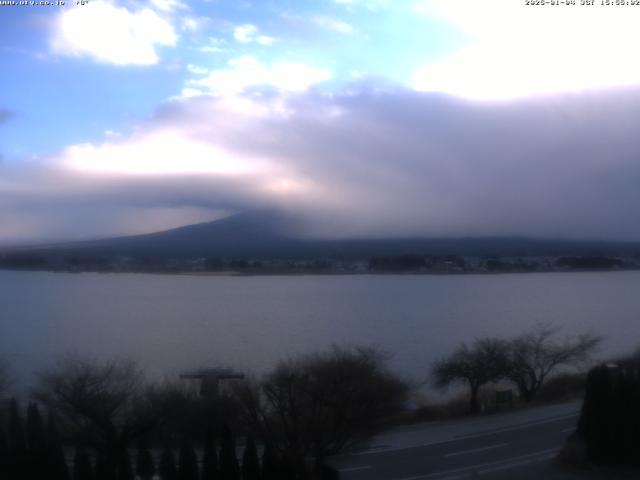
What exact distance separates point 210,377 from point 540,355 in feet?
31.4

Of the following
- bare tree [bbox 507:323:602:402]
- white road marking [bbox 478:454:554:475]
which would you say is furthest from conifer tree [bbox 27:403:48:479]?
bare tree [bbox 507:323:602:402]

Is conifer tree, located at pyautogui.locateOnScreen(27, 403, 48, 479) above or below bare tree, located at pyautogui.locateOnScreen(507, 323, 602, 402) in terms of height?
above

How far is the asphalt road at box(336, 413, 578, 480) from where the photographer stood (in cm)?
977

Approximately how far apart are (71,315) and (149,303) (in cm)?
833

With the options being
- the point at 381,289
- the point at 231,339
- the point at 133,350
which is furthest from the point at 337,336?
the point at 381,289

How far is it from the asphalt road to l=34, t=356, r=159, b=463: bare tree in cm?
283

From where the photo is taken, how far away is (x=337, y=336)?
904 inches

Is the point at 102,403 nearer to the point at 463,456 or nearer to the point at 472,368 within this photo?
the point at 463,456

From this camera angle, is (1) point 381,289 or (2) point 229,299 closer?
(2) point 229,299

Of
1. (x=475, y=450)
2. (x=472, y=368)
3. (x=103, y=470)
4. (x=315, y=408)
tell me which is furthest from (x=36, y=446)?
(x=472, y=368)

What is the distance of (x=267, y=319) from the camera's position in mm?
28078

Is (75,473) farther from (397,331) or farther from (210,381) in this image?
(397,331)

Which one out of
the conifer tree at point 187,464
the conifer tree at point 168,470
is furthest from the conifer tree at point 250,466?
the conifer tree at point 168,470

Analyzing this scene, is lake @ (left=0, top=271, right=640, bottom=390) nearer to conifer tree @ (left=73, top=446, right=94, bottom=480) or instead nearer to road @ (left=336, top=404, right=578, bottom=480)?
road @ (left=336, top=404, right=578, bottom=480)
